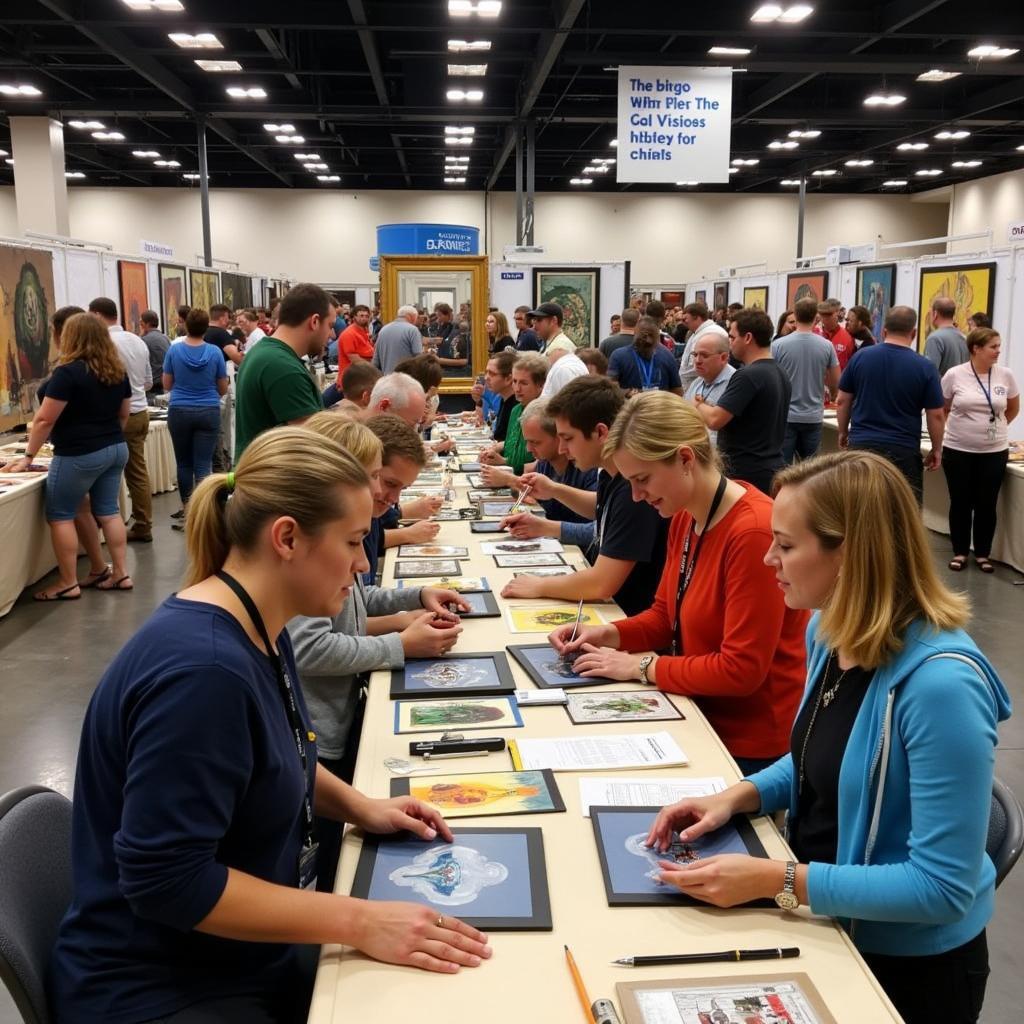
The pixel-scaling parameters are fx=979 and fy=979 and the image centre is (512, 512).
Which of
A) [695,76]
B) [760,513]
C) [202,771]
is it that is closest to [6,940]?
[202,771]

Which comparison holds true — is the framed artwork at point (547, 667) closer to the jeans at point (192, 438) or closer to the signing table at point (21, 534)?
the signing table at point (21, 534)

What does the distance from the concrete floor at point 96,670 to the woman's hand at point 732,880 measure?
1373 millimetres

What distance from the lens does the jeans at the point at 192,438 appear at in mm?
7465

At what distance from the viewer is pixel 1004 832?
1.62m

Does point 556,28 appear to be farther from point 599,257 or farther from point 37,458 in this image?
point 599,257

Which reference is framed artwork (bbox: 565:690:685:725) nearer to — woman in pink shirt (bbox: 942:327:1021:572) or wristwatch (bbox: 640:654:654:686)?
wristwatch (bbox: 640:654:654:686)

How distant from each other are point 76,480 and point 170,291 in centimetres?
702

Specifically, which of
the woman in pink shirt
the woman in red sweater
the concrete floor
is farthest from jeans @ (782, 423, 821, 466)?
the woman in red sweater

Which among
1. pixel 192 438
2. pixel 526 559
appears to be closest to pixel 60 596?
pixel 192 438

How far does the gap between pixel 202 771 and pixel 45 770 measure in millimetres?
3043

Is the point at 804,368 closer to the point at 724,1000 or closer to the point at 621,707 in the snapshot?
the point at 621,707

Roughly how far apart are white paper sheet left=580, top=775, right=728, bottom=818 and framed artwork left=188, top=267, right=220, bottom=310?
40.6ft

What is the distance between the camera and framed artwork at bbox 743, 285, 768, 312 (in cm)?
1404

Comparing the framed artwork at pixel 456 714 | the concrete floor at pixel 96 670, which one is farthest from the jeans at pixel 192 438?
the framed artwork at pixel 456 714
